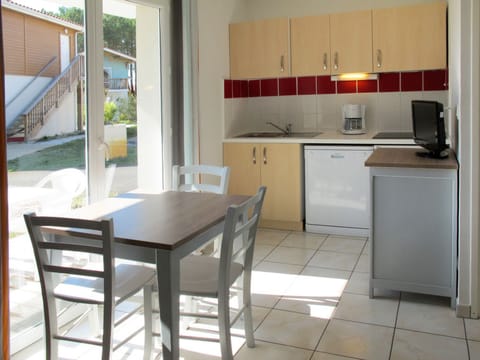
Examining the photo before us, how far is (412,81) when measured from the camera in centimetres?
516

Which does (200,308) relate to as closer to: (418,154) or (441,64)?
(418,154)

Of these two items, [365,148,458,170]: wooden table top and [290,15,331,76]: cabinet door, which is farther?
[290,15,331,76]: cabinet door

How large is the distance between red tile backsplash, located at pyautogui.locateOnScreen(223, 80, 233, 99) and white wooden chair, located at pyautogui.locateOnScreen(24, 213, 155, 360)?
294 centimetres

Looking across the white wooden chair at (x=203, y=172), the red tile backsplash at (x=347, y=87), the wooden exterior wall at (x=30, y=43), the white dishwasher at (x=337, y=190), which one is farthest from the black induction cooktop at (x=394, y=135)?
the wooden exterior wall at (x=30, y=43)

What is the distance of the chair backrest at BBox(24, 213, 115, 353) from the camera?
80.1 inches

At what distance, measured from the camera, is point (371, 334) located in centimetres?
292

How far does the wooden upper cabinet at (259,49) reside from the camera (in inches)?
206

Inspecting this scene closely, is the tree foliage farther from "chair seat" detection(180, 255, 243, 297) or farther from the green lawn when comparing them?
"chair seat" detection(180, 255, 243, 297)

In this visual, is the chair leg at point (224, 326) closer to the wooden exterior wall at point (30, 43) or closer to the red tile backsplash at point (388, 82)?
the wooden exterior wall at point (30, 43)

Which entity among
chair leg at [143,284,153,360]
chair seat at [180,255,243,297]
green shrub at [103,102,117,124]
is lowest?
chair leg at [143,284,153,360]

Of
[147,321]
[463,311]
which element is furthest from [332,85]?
[147,321]

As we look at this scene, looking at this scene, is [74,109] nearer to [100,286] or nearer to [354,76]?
[100,286]

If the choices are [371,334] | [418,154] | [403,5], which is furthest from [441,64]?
[371,334]

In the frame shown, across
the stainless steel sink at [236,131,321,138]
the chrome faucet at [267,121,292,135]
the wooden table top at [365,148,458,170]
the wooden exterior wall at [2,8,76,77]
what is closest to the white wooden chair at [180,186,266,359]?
the wooden table top at [365,148,458,170]
